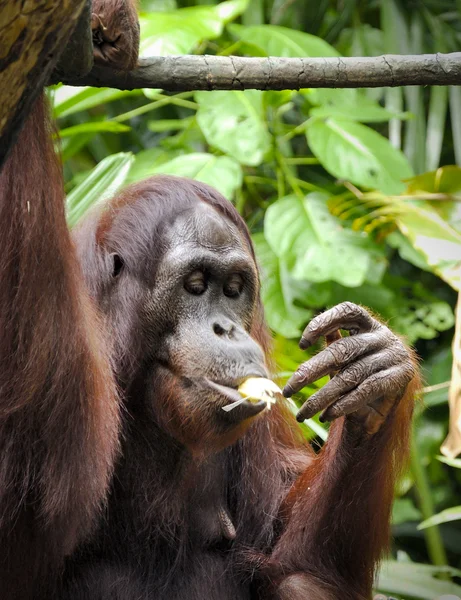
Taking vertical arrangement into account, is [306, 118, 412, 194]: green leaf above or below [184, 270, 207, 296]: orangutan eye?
above

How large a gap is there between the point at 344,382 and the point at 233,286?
1.28 ft

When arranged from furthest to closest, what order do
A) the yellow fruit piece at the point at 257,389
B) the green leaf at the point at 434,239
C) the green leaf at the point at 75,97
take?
the green leaf at the point at 434,239
the green leaf at the point at 75,97
the yellow fruit piece at the point at 257,389

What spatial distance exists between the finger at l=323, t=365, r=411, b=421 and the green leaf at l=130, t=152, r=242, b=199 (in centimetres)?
189

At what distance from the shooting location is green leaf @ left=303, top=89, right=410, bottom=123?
474 cm

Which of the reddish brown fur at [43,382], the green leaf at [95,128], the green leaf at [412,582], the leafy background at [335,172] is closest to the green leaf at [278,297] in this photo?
the leafy background at [335,172]

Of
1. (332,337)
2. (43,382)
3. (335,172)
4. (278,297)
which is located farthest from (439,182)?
(43,382)

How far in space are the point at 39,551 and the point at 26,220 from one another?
0.82 m

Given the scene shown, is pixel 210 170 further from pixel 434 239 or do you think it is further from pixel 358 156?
pixel 434 239

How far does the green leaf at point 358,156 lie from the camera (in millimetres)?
4531

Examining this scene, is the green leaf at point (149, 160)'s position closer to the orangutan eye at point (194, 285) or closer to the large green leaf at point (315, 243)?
the large green leaf at point (315, 243)

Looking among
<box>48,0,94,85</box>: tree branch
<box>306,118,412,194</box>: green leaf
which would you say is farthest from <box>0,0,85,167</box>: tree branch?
<box>306,118,412,194</box>: green leaf

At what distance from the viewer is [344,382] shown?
244 centimetres

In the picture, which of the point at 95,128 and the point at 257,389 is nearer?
the point at 257,389

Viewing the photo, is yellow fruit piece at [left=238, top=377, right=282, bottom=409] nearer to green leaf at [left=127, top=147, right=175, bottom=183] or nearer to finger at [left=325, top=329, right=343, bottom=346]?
finger at [left=325, top=329, right=343, bottom=346]
